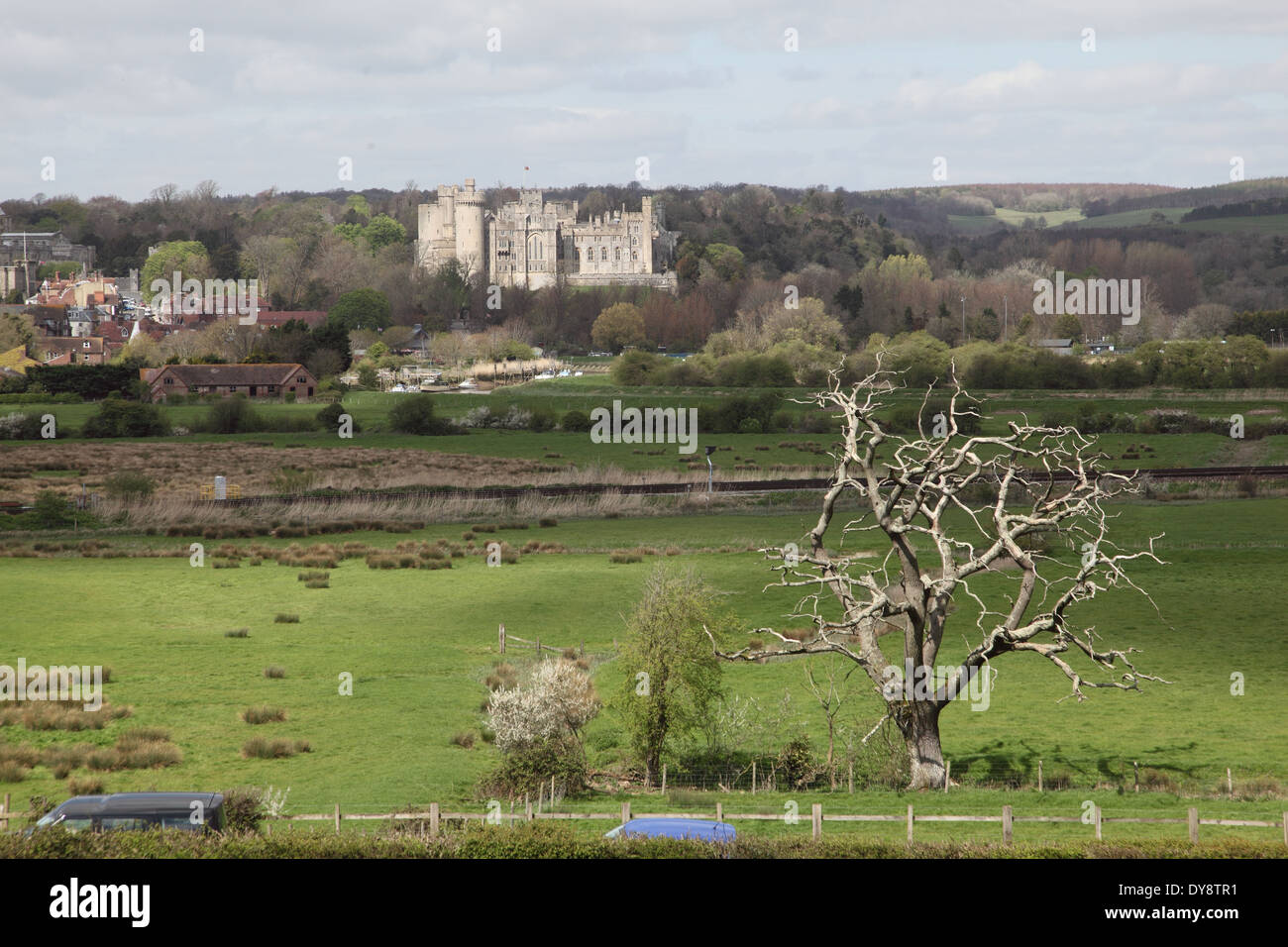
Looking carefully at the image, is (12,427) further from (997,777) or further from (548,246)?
(548,246)

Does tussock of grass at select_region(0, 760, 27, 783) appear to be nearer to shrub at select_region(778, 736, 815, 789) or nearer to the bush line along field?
the bush line along field

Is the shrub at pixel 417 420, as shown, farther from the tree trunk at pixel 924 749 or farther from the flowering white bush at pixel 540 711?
the tree trunk at pixel 924 749

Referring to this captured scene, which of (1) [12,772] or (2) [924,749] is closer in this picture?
(1) [12,772]

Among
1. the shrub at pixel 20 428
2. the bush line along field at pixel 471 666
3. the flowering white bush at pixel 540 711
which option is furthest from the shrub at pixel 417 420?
the flowering white bush at pixel 540 711

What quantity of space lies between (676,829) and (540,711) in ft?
15.3

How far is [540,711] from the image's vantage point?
60.4 feet

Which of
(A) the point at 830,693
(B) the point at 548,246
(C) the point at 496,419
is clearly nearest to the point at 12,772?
Answer: (A) the point at 830,693

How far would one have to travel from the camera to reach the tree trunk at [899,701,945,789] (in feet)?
59.6

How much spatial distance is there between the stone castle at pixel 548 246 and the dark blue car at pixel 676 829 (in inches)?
6123

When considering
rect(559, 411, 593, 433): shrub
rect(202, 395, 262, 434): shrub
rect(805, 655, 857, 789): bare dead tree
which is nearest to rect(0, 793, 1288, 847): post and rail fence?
rect(805, 655, 857, 789): bare dead tree
